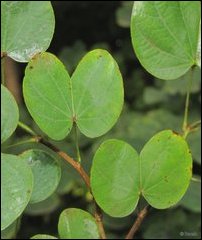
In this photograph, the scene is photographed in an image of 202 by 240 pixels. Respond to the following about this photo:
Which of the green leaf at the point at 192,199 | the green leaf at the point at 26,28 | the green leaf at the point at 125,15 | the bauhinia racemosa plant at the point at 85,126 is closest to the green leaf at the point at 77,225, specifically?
the bauhinia racemosa plant at the point at 85,126

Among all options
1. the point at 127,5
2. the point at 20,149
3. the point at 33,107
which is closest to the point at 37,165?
the point at 33,107

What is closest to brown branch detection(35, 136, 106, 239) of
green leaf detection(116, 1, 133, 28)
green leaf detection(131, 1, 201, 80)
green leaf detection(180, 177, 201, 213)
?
green leaf detection(131, 1, 201, 80)

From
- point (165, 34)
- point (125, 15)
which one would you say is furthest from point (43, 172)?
point (125, 15)

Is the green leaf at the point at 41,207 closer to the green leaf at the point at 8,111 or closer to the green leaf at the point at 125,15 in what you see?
the green leaf at the point at 125,15

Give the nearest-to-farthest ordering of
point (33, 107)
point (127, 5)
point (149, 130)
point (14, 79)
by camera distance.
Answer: point (33, 107) → point (149, 130) → point (127, 5) → point (14, 79)

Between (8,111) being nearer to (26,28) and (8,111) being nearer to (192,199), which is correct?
(26,28)

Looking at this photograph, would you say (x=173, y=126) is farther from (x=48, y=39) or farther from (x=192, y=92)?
(x=48, y=39)
